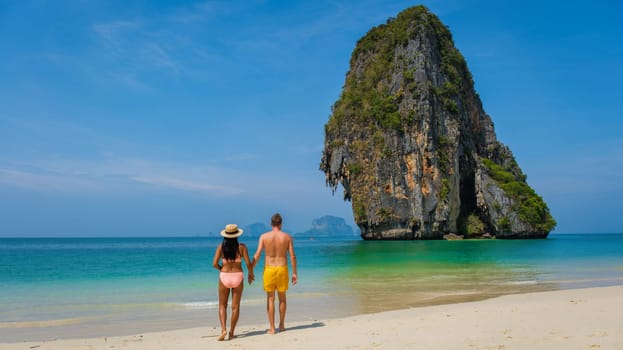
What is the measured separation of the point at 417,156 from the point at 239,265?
46.8m

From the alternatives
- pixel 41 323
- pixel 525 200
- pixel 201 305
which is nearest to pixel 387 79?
pixel 525 200

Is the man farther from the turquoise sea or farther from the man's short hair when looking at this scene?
the turquoise sea

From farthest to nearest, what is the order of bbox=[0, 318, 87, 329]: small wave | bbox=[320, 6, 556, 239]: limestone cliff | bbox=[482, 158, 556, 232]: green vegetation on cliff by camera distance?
1. bbox=[482, 158, 556, 232]: green vegetation on cliff
2. bbox=[320, 6, 556, 239]: limestone cliff
3. bbox=[0, 318, 87, 329]: small wave

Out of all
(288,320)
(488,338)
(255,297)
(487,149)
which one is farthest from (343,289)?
(487,149)

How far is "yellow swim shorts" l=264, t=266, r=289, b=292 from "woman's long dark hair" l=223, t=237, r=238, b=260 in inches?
21.2

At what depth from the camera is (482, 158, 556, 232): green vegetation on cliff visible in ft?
175

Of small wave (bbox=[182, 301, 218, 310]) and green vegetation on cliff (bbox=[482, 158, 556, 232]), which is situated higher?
green vegetation on cliff (bbox=[482, 158, 556, 232])

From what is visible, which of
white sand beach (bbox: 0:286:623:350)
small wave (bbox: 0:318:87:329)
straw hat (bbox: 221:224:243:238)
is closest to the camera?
white sand beach (bbox: 0:286:623:350)

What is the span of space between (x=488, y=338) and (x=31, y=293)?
11.5 meters

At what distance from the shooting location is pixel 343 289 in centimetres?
1232

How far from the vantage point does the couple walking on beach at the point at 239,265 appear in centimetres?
626

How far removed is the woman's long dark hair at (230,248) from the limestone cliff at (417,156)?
45455mm

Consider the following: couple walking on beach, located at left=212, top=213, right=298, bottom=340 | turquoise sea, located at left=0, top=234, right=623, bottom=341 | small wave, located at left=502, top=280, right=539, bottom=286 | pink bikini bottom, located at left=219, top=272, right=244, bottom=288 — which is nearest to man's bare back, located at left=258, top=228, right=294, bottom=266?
couple walking on beach, located at left=212, top=213, right=298, bottom=340

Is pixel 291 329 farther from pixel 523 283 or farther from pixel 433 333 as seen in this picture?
pixel 523 283
